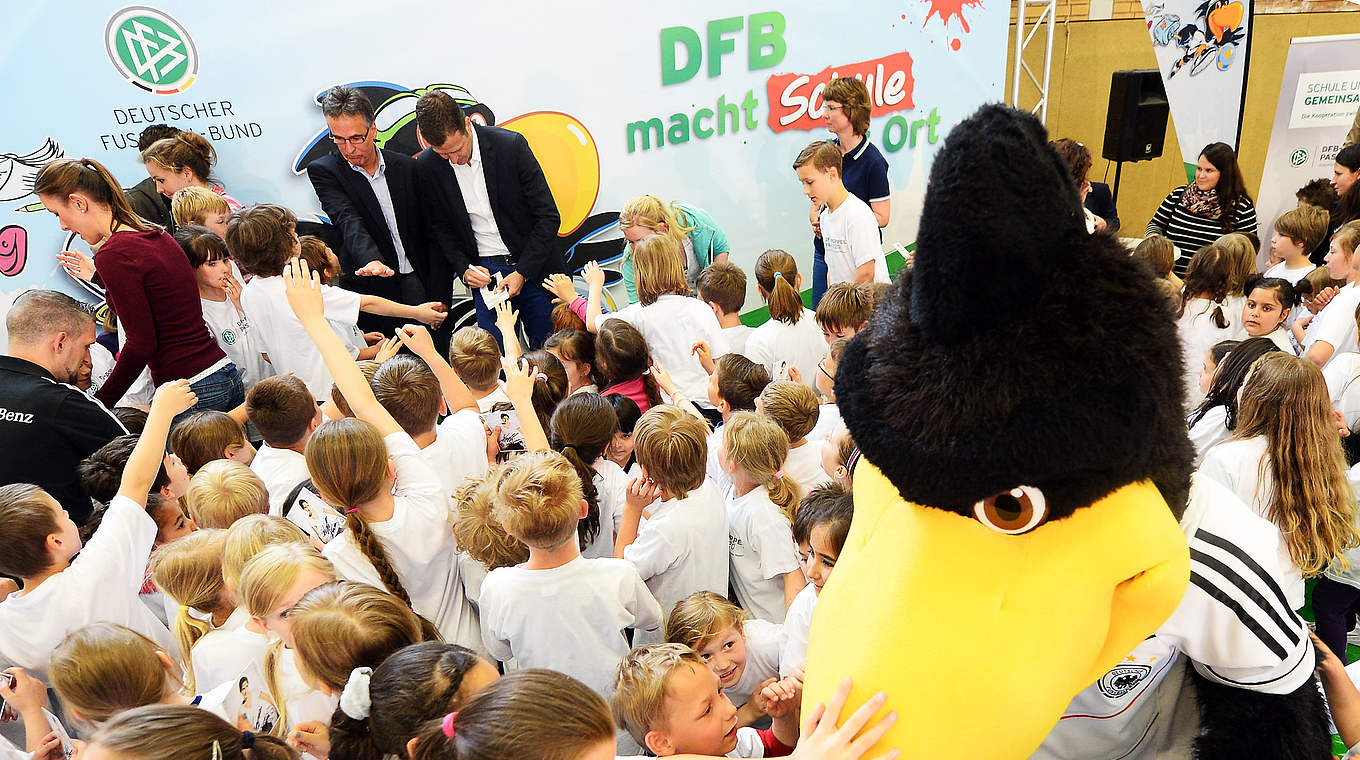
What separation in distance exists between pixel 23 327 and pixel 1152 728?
10.6 ft

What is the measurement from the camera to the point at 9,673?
1965 millimetres

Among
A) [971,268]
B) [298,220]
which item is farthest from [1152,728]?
[298,220]

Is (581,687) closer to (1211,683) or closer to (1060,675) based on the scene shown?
(1060,675)

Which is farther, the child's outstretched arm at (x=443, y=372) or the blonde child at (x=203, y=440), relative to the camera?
the child's outstretched arm at (x=443, y=372)

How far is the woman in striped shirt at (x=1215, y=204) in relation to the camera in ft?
18.3

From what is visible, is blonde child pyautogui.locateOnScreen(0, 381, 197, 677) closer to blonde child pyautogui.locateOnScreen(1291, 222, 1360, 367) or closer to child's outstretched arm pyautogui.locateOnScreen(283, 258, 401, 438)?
child's outstretched arm pyautogui.locateOnScreen(283, 258, 401, 438)

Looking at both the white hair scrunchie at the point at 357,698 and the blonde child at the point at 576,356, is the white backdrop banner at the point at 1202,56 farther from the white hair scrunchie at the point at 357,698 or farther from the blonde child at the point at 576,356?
the white hair scrunchie at the point at 357,698

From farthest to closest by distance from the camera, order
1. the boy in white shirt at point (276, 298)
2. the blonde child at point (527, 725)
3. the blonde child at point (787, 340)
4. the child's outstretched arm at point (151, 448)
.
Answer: the blonde child at point (787, 340) < the boy in white shirt at point (276, 298) < the child's outstretched arm at point (151, 448) < the blonde child at point (527, 725)

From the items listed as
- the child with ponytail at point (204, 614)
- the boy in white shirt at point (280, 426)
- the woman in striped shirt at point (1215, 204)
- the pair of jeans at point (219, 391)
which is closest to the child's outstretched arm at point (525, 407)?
the boy in white shirt at point (280, 426)

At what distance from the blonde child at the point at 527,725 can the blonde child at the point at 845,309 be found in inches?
86.4

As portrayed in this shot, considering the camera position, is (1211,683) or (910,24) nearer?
(1211,683)

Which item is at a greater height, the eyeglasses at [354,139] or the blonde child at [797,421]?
the eyeglasses at [354,139]

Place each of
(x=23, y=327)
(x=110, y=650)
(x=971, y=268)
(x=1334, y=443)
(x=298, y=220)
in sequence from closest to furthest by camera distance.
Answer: (x=971, y=268), (x=110, y=650), (x=1334, y=443), (x=23, y=327), (x=298, y=220)

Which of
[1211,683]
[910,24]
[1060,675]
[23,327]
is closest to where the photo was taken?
[1060,675]
